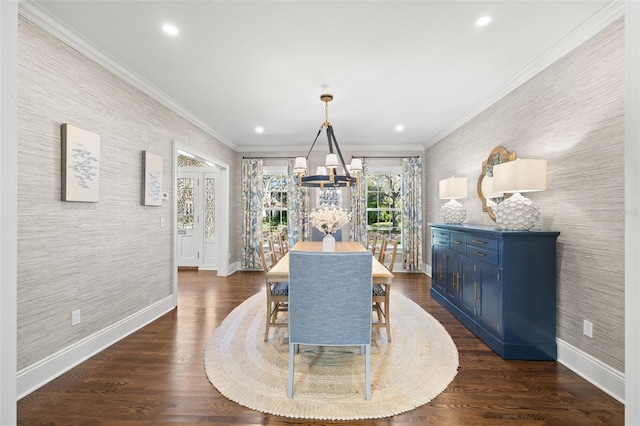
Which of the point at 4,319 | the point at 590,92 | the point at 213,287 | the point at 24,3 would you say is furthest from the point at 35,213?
the point at 590,92

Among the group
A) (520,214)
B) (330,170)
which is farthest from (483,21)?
(330,170)

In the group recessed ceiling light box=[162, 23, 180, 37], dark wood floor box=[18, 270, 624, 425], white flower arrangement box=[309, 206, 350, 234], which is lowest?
dark wood floor box=[18, 270, 624, 425]

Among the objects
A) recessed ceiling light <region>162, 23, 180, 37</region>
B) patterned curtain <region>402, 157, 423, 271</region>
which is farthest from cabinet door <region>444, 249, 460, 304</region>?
recessed ceiling light <region>162, 23, 180, 37</region>

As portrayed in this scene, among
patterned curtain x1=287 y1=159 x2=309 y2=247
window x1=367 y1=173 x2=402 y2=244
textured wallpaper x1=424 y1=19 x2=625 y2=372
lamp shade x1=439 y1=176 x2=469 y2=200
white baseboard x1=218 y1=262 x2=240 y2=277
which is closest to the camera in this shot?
textured wallpaper x1=424 y1=19 x2=625 y2=372

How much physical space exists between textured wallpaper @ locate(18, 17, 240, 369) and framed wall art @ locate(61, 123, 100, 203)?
53 millimetres

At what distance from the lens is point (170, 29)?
2.28 m

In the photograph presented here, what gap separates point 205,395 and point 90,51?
117 inches

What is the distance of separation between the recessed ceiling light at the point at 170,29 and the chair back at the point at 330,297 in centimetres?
197

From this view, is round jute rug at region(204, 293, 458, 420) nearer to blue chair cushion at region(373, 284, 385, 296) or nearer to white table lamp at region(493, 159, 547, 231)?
blue chair cushion at region(373, 284, 385, 296)

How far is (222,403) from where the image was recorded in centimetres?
196

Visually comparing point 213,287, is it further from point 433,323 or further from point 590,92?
point 590,92

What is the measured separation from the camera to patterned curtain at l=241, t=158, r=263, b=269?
245 inches

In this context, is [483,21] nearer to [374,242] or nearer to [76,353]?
[374,242]

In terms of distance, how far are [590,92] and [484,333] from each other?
2217mm
